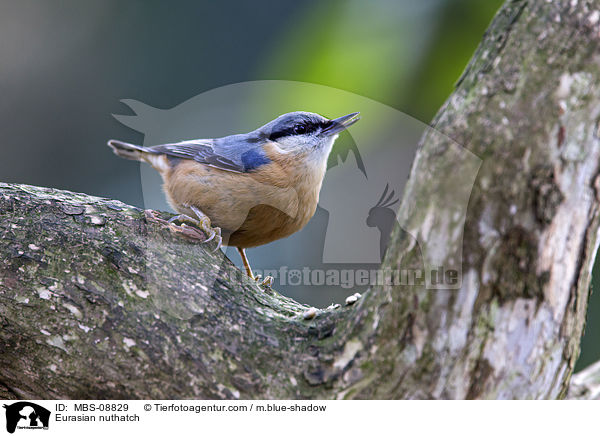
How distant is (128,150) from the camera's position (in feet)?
10.3

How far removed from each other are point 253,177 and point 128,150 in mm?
894

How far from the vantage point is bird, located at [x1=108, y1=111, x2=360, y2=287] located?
2.65 m

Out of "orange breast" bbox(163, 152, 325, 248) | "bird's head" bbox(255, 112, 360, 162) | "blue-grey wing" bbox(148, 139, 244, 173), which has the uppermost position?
"bird's head" bbox(255, 112, 360, 162)

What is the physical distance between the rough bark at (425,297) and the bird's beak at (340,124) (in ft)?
4.22

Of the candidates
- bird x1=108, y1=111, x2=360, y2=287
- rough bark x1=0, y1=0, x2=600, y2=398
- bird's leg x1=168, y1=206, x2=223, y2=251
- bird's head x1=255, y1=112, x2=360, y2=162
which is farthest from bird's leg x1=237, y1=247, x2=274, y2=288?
rough bark x1=0, y1=0, x2=600, y2=398

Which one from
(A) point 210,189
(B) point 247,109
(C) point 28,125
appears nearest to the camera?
→ (A) point 210,189

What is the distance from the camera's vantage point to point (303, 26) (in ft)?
10.0

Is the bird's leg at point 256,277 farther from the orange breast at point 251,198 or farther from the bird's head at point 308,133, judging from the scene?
the bird's head at point 308,133

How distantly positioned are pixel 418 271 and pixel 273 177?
1391mm

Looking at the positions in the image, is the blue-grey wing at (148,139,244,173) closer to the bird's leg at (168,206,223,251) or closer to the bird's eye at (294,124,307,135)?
the bird's leg at (168,206,223,251)

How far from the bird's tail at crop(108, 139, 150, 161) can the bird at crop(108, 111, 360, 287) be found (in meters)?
0.01

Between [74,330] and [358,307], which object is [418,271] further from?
[74,330]

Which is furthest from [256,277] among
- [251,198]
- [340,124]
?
[340,124]
